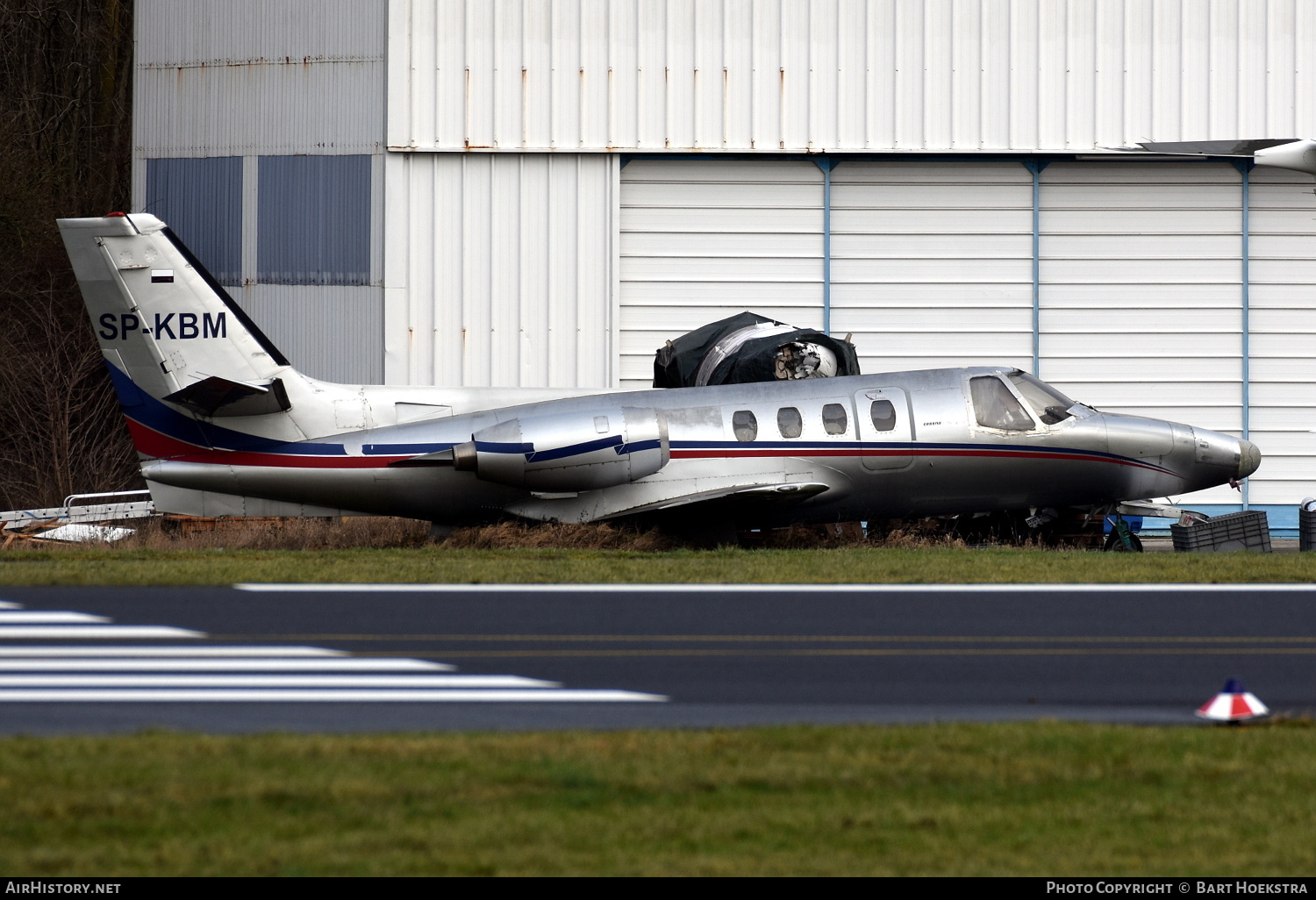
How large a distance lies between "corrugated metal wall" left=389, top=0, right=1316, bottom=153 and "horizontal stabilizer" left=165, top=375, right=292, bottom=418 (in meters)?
Answer: 10.7

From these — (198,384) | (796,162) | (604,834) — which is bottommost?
(604,834)

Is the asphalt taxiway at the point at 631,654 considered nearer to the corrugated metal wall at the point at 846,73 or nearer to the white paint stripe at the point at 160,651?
the white paint stripe at the point at 160,651

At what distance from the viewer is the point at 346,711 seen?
9047mm

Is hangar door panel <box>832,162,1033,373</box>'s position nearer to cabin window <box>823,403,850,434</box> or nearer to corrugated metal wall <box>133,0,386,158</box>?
corrugated metal wall <box>133,0,386,158</box>

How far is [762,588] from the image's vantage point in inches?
588

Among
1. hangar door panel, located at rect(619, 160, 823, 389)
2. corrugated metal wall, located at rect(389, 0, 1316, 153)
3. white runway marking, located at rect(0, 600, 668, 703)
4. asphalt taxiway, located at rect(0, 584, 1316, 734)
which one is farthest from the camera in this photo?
hangar door panel, located at rect(619, 160, 823, 389)

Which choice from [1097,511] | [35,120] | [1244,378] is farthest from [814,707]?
[35,120]

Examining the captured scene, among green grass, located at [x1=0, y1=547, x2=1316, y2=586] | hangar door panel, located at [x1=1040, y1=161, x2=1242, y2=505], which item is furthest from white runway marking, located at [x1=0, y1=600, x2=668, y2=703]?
hangar door panel, located at [x1=1040, y1=161, x2=1242, y2=505]

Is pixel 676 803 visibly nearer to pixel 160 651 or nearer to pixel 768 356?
pixel 160 651

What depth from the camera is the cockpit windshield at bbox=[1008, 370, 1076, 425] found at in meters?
21.3

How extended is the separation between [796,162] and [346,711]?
2297 cm

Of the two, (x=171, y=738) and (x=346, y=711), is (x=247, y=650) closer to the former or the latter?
(x=346, y=711)

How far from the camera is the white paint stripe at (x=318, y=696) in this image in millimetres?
9398

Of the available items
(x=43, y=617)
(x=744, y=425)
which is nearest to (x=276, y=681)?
(x=43, y=617)
